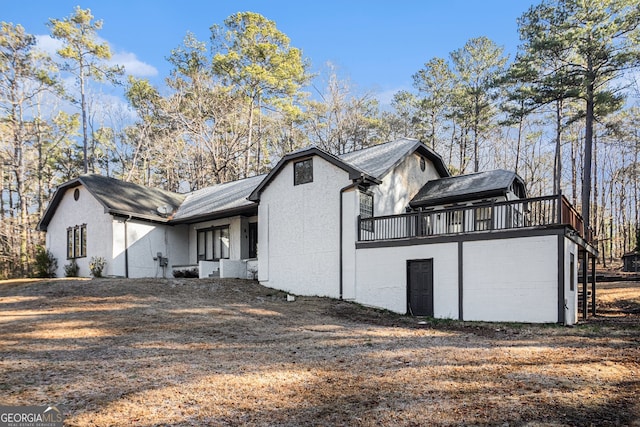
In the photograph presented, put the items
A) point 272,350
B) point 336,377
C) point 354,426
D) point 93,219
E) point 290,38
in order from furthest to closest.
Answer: point 290,38
point 93,219
point 272,350
point 336,377
point 354,426

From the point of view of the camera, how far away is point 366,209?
53.9ft

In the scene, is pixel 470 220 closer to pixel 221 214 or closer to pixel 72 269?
pixel 221 214

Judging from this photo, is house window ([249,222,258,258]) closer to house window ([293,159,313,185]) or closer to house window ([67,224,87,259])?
house window ([293,159,313,185])

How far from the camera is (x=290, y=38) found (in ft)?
116

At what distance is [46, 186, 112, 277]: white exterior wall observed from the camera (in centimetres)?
2023

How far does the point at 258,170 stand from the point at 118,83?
12254 millimetres

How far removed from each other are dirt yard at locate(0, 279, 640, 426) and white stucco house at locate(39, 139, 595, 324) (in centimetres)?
143

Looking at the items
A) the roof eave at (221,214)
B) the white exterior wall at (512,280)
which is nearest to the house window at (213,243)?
the roof eave at (221,214)

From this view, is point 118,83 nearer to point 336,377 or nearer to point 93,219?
point 93,219

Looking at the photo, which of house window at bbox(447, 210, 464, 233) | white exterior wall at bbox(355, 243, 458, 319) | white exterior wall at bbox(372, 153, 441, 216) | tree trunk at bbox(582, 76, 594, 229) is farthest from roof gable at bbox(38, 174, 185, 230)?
tree trunk at bbox(582, 76, 594, 229)

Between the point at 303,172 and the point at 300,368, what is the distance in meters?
11.3

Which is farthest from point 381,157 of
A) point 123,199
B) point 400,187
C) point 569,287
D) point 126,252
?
point 123,199

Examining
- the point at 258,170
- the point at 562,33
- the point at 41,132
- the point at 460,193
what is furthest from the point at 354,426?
the point at 41,132

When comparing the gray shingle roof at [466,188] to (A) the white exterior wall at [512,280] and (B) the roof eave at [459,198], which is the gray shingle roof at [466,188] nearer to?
(B) the roof eave at [459,198]
